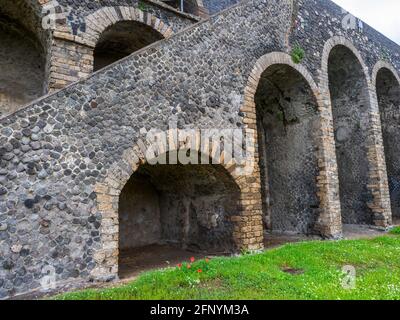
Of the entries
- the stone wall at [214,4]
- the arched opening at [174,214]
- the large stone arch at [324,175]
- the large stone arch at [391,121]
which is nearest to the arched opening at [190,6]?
the stone wall at [214,4]

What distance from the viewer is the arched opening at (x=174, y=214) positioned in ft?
21.0

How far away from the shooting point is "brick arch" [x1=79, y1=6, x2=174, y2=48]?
6832mm

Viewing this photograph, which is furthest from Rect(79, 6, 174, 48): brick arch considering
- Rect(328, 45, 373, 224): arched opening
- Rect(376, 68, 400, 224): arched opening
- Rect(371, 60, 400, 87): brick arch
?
Rect(376, 68, 400, 224): arched opening

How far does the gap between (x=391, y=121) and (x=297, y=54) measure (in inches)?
265

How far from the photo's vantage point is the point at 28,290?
12.7ft

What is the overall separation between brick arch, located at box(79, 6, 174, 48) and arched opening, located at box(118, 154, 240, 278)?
2923 millimetres

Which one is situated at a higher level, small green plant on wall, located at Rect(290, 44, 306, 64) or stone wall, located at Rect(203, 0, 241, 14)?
stone wall, located at Rect(203, 0, 241, 14)

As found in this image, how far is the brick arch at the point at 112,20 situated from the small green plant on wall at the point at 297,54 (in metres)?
3.08

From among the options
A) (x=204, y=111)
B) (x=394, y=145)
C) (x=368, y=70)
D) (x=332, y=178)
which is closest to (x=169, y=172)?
(x=204, y=111)

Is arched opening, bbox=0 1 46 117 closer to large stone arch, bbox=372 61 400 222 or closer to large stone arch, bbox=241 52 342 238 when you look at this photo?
large stone arch, bbox=241 52 342 238

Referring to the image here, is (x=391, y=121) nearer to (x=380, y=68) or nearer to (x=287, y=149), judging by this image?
(x=380, y=68)

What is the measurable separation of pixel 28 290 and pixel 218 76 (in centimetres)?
458
